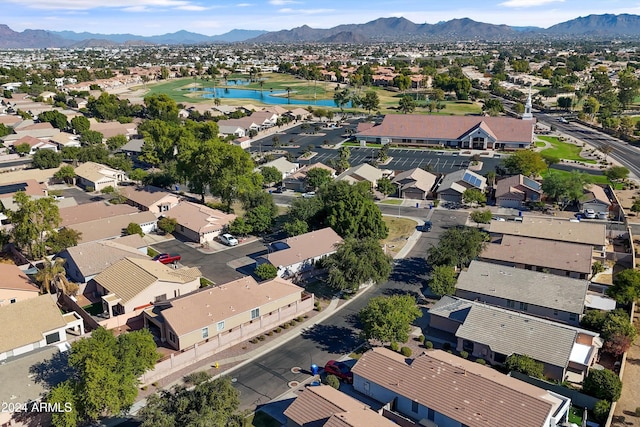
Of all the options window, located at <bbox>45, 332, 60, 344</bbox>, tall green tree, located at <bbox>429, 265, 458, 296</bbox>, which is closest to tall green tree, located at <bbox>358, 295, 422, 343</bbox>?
tall green tree, located at <bbox>429, 265, 458, 296</bbox>

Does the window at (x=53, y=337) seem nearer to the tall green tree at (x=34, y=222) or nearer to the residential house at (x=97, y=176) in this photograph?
the tall green tree at (x=34, y=222)

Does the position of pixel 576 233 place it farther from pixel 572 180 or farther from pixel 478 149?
pixel 478 149

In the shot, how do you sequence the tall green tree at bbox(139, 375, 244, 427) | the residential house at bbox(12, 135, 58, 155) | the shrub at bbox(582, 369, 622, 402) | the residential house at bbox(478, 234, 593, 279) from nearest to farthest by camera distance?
the tall green tree at bbox(139, 375, 244, 427), the shrub at bbox(582, 369, 622, 402), the residential house at bbox(478, 234, 593, 279), the residential house at bbox(12, 135, 58, 155)

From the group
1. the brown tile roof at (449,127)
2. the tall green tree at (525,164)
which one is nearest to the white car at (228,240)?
the tall green tree at (525,164)

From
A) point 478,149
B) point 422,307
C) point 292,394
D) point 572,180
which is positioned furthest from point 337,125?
point 292,394

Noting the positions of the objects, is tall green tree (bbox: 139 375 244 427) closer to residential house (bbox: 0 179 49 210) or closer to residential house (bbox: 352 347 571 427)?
residential house (bbox: 352 347 571 427)

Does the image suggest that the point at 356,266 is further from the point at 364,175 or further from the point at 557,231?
the point at 364,175
